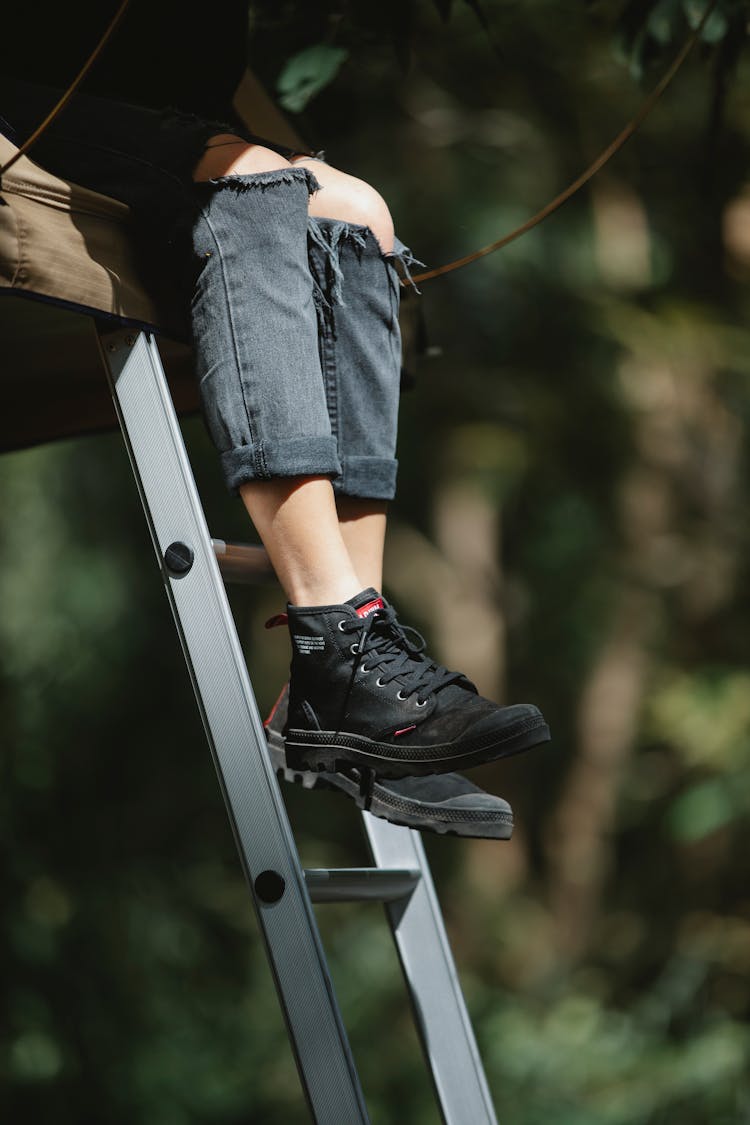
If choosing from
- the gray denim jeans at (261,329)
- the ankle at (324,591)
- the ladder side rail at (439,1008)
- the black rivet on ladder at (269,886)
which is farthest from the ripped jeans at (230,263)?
the ladder side rail at (439,1008)

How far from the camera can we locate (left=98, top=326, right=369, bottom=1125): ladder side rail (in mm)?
1107

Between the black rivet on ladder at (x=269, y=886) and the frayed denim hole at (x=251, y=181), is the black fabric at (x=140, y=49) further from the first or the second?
A: the black rivet on ladder at (x=269, y=886)

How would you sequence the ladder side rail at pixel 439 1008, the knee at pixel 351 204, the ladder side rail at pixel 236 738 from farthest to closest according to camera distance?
1. the ladder side rail at pixel 439 1008
2. the knee at pixel 351 204
3. the ladder side rail at pixel 236 738

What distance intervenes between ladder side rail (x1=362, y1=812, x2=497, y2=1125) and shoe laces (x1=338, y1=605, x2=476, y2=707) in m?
0.36

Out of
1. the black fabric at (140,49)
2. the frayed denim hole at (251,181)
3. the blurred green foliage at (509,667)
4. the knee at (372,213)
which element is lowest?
the blurred green foliage at (509,667)

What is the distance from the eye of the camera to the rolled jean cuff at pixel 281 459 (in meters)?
1.18

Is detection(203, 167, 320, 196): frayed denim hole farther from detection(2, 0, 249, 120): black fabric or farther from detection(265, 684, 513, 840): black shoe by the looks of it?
detection(265, 684, 513, 840): black shoe

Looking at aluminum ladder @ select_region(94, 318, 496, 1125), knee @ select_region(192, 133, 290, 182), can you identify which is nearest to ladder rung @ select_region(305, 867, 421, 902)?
aluminum ladder @ select_region(94, 318, 496, 1125)

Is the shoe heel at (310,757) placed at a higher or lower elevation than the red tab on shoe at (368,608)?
lower

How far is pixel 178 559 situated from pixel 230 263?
11.1 inches

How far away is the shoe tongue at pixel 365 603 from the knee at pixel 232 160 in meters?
0.42

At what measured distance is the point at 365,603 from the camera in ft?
4.01

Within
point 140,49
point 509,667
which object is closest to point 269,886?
point 140,49

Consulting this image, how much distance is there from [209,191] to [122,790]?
535 centimetres
